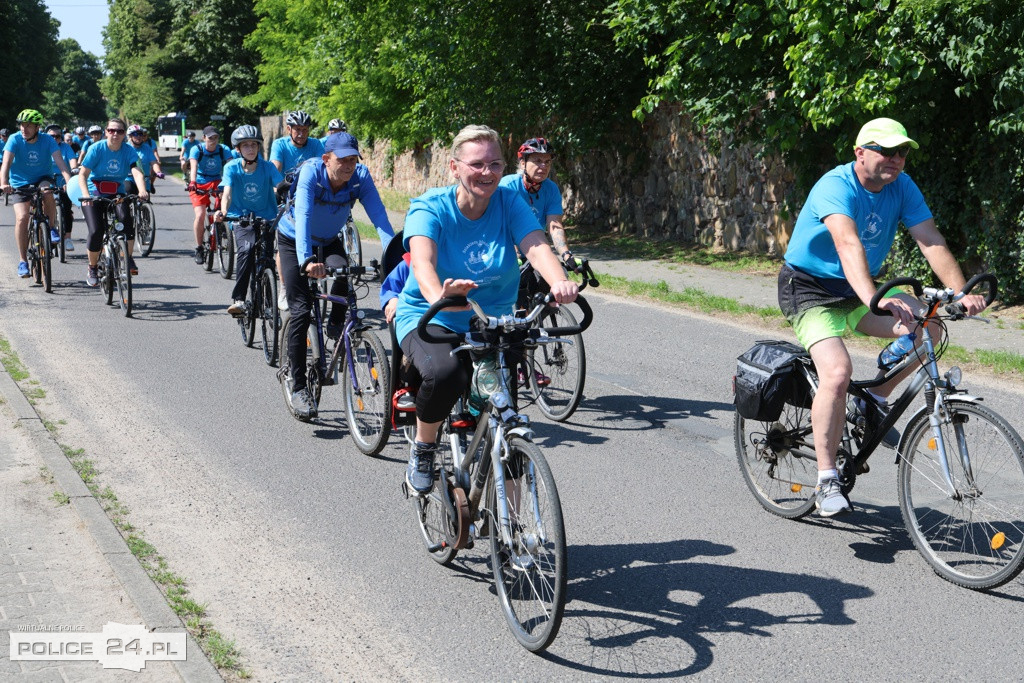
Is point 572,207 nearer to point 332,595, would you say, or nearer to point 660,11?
point 660,11

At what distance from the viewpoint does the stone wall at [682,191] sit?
17.7 m

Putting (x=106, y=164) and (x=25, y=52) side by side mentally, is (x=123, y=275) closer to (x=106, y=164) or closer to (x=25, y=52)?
(x=106, y=164)

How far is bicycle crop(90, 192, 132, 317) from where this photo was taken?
12.3 metres

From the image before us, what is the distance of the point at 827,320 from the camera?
5227 millimetres

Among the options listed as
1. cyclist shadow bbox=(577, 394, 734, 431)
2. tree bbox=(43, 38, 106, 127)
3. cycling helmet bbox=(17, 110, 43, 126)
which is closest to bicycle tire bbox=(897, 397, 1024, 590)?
cyclist shadow bbox=(577, 394, 734, 431)

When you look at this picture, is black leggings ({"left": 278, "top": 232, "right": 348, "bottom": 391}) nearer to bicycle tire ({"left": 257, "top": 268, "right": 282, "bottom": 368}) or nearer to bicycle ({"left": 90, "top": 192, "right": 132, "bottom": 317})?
bicycle tire ({"left": 257, "top": 268, "right": 282, "bottom": 368})

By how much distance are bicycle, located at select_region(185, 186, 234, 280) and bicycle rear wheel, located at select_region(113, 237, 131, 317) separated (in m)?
2.80

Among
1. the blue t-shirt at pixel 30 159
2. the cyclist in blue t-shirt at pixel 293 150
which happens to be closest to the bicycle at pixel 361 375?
the cyclist in blue t-shirt at pixel 293 150

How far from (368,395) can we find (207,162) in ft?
36.6

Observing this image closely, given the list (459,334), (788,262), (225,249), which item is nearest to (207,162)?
(225,249)

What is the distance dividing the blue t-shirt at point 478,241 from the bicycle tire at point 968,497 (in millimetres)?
1900

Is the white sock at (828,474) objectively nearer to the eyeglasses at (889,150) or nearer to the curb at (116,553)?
the eyeglasses at (889,150)

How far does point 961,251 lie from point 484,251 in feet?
33.9

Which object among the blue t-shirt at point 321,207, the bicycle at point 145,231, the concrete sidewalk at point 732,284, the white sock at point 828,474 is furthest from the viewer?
the bicycle at point 145,231
